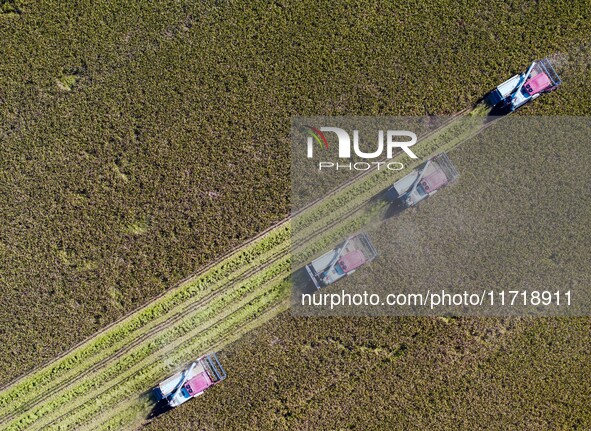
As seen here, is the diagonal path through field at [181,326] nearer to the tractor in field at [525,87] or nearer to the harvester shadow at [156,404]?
the harvester shadow at [156,404]

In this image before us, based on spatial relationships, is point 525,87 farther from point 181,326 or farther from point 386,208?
point 181,326

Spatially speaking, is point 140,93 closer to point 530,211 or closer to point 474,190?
point 474,190

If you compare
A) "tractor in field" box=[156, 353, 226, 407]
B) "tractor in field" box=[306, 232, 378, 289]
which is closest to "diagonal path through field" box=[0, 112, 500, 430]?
"tractor in field" box=[156, 353, 226, 407]

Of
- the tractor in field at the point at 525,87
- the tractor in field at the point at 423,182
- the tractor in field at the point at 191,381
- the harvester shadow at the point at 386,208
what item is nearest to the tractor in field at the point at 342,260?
the harvester shadow at the point at 386,208

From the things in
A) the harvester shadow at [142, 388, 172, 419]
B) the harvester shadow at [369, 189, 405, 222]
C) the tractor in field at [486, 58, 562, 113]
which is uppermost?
the tractor in field at [486, 58, 562, 113]

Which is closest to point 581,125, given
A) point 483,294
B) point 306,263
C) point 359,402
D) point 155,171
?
point 483,294

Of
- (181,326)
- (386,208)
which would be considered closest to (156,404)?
(181,326)

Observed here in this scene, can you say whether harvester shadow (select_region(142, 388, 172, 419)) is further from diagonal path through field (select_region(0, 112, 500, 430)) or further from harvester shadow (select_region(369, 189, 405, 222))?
harvester shadow (select_region(369, 189, 405, 222))

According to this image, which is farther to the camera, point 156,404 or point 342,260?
point 156,404
